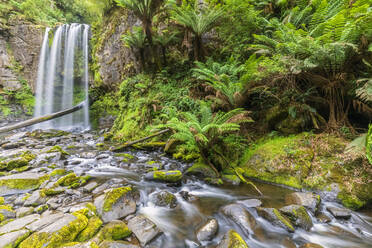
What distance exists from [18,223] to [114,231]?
1126 millimetres

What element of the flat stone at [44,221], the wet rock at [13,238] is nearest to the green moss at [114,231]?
the flat stone at [44,221]

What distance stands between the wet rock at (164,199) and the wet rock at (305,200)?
1777 mm

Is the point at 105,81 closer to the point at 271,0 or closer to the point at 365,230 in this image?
the point at 271,0

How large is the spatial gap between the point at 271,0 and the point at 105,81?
918cm

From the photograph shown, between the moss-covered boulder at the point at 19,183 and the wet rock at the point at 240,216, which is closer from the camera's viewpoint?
the wet rock at the point at 240,216

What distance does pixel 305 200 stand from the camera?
7.91ft

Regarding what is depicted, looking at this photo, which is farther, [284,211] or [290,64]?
[290,64]

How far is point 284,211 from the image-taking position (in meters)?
2.23

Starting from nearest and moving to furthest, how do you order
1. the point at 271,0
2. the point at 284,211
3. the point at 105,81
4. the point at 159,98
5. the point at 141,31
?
the point at 284,211 < the point at 271,0 < the point at 159,98 < the point at 141,31 < the point at 105,81

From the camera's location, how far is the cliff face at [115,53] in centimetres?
917

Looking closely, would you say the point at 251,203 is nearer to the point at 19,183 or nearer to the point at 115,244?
the point at 115,244

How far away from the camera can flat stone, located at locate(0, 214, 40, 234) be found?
5.78ft

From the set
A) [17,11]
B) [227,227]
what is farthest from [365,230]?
[17,11]

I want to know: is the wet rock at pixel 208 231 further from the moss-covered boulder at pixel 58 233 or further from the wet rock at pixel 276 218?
the moss-covered boulder at pixel 58 233
